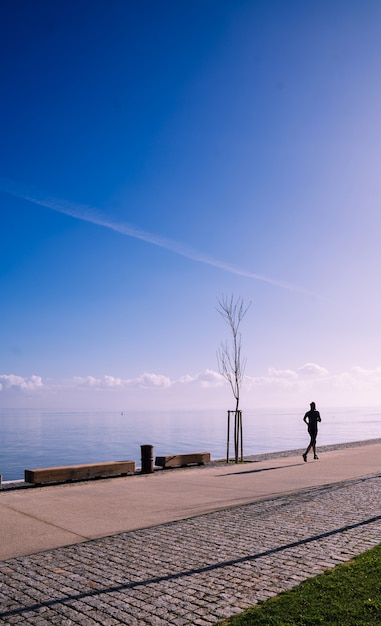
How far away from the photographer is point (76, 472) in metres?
12.6

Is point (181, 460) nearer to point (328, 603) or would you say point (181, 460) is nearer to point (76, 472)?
point (76, 472)

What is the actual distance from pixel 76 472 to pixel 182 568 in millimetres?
7571

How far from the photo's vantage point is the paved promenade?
462cm

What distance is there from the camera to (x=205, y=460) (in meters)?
16.5

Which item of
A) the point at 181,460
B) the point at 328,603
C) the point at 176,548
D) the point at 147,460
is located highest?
the point at 328,603

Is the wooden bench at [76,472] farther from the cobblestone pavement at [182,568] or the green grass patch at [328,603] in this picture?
the green grass patch at [328,603]

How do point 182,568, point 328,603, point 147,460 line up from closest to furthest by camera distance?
point 328,603 < point 182,568 < point 147,460

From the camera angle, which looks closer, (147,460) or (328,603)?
(328,603)

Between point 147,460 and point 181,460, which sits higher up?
point 147,460

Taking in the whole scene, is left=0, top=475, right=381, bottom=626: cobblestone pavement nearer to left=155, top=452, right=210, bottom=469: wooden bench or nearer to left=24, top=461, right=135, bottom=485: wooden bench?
left=24, top=461, right=135, bottom=485: wooden bench

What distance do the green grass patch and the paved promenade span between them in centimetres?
20

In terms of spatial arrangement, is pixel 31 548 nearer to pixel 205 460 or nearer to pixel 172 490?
pixel 172 490

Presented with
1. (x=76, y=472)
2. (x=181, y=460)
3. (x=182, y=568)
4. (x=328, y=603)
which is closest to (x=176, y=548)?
(x=182, y=568)

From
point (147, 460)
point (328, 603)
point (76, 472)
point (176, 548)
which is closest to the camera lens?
point (328, 603)
